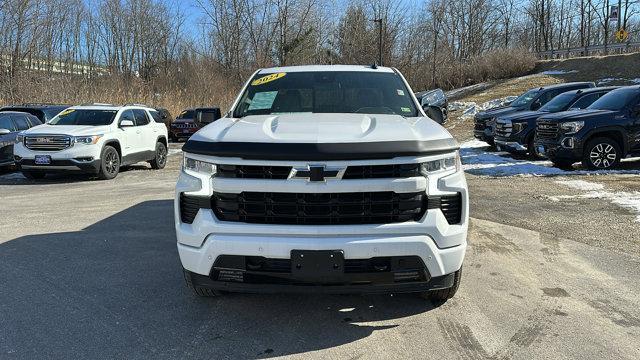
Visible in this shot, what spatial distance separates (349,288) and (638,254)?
3.92 m

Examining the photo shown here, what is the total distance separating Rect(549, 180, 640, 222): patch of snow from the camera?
25.8ft

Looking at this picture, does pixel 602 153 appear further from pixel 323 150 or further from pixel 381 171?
pixel 323 150

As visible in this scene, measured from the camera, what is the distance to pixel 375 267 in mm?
3420

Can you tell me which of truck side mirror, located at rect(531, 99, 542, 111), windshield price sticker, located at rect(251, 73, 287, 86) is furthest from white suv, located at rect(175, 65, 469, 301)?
truck side mirror, located at rect(531, 99, 542, 111)

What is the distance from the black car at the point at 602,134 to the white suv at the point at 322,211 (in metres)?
8.69

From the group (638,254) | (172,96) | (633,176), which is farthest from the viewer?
(172,96)

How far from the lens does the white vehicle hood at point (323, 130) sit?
137 inches

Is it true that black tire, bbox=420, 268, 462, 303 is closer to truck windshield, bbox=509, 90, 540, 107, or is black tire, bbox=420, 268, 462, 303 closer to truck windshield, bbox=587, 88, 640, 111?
truck windshield, bbox=587, 88, 640, 111

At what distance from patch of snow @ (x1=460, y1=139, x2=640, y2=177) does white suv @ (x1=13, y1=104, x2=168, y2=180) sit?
326 inches

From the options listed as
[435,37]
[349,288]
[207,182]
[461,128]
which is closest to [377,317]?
[349,288]

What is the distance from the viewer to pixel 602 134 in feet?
36.4

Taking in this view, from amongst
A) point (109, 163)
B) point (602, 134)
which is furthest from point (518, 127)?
point (109, 163)

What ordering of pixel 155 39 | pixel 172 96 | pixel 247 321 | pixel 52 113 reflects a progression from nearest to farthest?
pixel 247 321 < pixel 52 113 < pixel 172 96 < pixel 155 39

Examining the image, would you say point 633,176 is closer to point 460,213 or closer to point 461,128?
point 460,213
